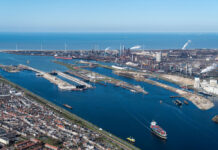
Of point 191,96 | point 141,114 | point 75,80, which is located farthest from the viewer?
point 75,80

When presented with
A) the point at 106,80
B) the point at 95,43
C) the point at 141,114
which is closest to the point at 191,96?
the point at 141,114

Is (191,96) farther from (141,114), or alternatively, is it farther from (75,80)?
(75,80)

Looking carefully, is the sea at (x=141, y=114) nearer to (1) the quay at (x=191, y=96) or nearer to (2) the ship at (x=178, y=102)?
(2) the ship at (x=178, y=102)

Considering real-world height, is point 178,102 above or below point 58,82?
below

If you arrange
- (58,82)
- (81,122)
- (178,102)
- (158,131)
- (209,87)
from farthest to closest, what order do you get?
(58,82), (209,87), (178,102), (81,122), (158,131)

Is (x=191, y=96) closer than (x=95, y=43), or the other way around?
(x=191, y=96)

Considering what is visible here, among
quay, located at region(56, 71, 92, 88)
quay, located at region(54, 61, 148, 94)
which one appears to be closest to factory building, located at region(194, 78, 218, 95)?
quay, located at region(54, 61, 148, 94)

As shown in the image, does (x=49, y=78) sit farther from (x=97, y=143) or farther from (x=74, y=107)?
(x=97, y=143)

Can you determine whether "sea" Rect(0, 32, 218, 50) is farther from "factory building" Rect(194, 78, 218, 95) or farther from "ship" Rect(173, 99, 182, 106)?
"ship" Rect(173, 99, 182, 106)

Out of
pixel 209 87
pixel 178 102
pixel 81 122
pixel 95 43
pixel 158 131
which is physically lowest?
pixel 158 131
